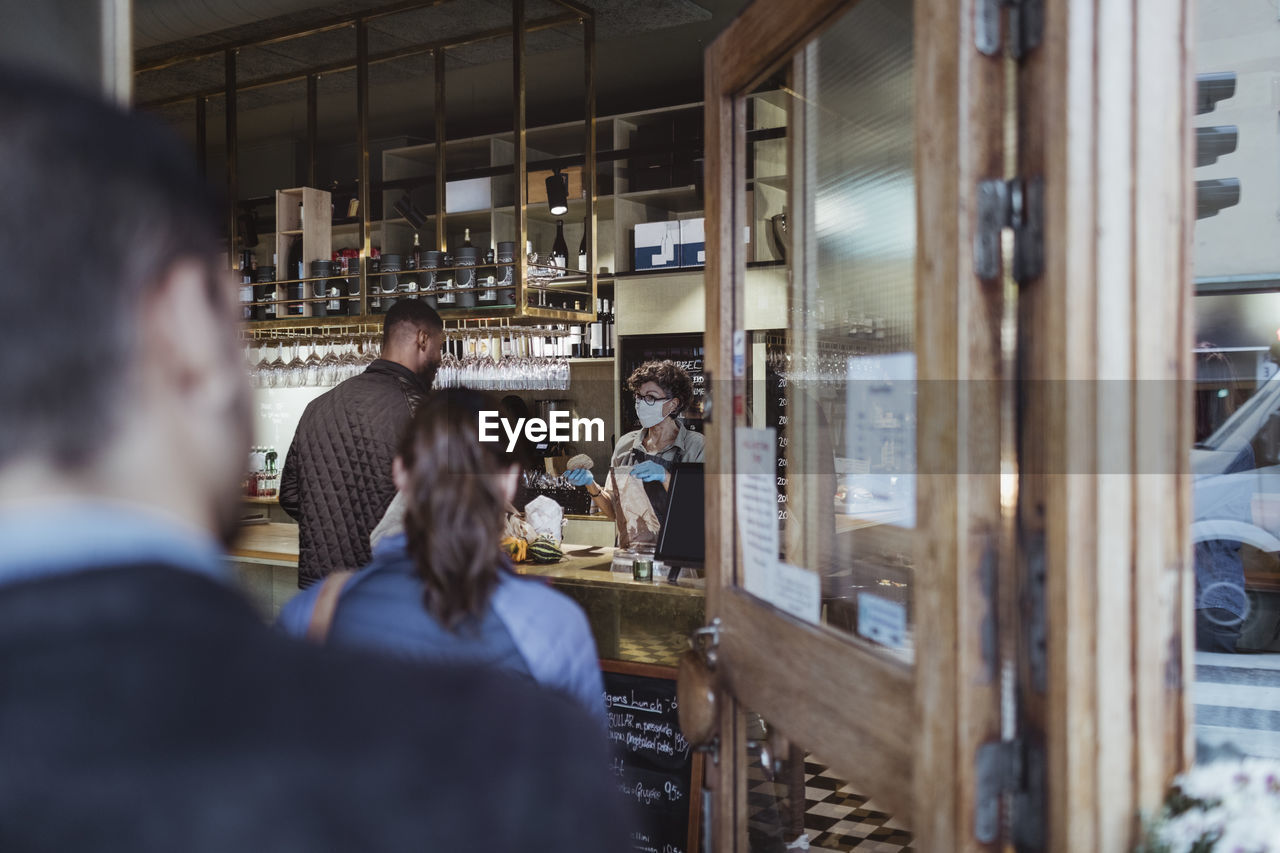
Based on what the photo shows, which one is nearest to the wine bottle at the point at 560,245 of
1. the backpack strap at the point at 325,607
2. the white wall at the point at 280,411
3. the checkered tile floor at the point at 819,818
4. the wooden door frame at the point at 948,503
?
the white wall at the point at 280,411

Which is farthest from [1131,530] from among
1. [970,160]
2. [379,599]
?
[379,599]

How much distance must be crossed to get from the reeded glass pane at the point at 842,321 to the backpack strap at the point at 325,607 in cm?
75

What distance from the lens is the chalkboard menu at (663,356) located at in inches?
268

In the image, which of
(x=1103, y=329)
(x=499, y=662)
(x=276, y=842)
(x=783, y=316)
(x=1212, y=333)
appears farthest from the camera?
(x=1212, y=333)

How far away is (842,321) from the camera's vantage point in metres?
1.97

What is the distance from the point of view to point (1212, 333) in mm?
3930

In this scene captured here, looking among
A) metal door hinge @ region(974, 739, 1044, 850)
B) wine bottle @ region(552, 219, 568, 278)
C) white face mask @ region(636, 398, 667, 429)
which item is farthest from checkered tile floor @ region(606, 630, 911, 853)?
wine bottle @ region(552, 219, 568, 278)

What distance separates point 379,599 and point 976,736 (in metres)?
1.01

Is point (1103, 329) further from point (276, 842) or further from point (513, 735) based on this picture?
point (276, 842)

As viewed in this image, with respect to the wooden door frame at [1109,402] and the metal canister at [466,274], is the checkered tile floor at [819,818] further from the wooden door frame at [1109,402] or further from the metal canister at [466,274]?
the metal canister at [466,274]

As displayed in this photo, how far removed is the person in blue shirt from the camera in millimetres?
1710

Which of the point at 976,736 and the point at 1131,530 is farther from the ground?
the point at 1131,530

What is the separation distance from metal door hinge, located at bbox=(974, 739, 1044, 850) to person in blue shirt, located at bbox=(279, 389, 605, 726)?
75 centimetres

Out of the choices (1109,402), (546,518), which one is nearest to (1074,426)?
(1109,402)
